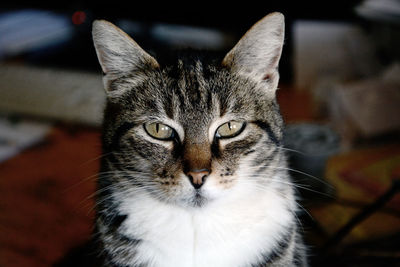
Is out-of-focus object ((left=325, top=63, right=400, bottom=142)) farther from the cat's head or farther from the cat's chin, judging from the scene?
the cat's chin

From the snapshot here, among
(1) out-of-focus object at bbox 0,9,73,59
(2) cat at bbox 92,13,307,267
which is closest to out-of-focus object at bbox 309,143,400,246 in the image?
(2) cat at bbox 92,13,307,267

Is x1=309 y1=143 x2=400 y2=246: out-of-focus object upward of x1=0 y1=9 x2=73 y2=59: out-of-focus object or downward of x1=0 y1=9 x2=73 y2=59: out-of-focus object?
downward

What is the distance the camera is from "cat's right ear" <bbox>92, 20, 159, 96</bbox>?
87 centimetres

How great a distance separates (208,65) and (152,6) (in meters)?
1.13

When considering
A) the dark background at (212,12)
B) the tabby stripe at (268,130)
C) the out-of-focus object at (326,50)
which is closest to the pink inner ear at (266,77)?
the tabby stripe at (268,130)

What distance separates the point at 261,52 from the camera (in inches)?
35.9

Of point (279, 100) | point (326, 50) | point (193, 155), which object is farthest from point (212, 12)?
point (193, 155)

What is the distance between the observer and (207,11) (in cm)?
189

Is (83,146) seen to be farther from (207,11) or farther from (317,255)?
(317,255)

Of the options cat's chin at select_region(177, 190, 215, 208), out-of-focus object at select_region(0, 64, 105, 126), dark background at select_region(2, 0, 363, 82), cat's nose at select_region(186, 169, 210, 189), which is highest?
dark background at select_region(2, 0, 363, 82)

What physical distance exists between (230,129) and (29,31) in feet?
6.83

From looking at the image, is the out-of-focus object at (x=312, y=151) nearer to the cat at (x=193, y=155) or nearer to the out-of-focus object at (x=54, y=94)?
the cat at (x=193, y=155)

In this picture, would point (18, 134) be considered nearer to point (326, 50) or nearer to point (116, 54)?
point (116, 54)

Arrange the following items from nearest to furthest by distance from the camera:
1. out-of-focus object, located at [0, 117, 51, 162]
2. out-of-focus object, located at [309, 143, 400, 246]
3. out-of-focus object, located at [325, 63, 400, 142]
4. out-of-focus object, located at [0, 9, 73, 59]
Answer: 1. out-of-focus object, located at [309, 143, 400, 246]
2. out-of-focus object, located at [325, 63, 400, 142]
3. out-of-focus object, located at [0, 117, 51, 162]
4. out-of-focus object, located at [0, 9, 73, 59]
